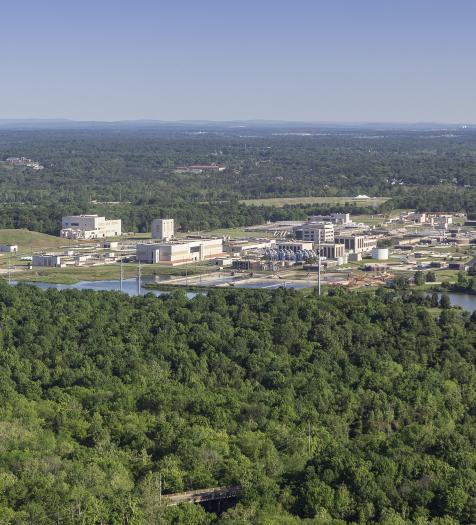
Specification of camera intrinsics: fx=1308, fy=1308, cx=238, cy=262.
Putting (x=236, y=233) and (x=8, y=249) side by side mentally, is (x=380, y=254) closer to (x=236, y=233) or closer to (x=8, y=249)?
(x=236, y=233)

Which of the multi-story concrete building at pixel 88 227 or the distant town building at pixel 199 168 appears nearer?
the multi-story concrete building at pixel 88 227

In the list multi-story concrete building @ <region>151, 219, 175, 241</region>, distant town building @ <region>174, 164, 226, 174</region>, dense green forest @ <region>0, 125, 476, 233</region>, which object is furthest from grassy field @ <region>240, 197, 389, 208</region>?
distant town building @ <region>174, 164, 226, 174</region>

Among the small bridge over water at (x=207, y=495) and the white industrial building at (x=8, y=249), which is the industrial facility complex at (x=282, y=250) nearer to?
the white industrial building at (x=8, y=249)

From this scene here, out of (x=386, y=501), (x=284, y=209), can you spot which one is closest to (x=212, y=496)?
(x=386, y=501)

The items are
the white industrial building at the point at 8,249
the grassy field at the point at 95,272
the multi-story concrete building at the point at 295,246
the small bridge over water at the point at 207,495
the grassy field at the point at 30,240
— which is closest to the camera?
the small bridge over water at the point at 207,495

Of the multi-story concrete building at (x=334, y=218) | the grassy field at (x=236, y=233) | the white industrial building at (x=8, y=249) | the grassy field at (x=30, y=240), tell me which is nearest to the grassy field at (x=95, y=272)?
the white industrial building at (x=8, y=249)

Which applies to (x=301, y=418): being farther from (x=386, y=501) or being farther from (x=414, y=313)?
(x=414, y=313)

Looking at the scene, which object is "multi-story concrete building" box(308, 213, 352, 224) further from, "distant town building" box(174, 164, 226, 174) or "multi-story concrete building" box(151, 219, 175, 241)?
"distant town building" box(174, 164, 226, 174)
